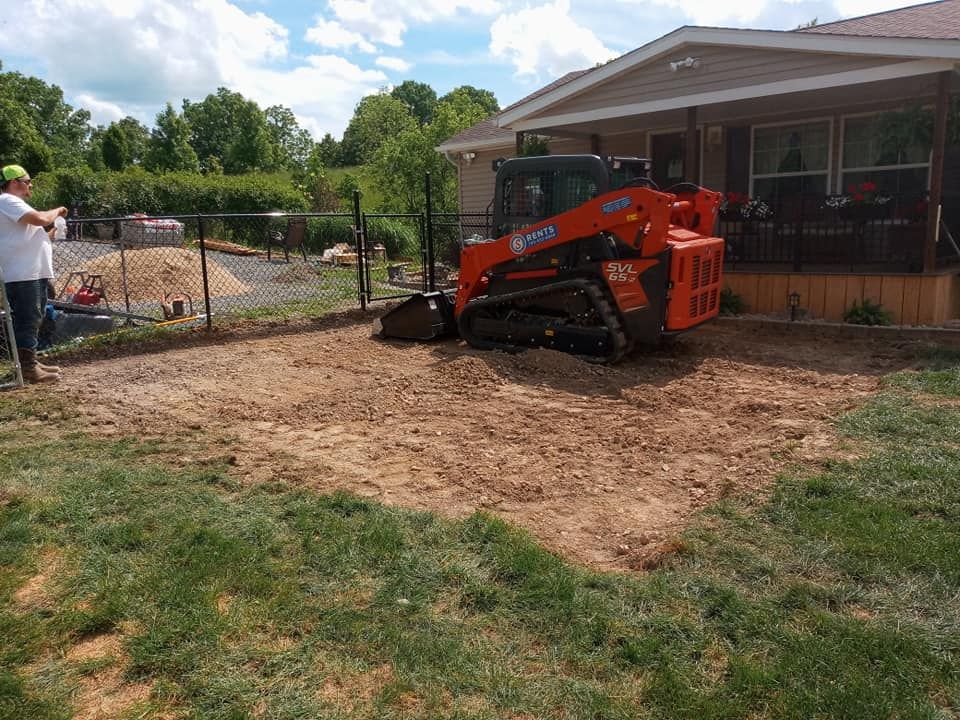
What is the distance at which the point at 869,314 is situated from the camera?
8.45 meters

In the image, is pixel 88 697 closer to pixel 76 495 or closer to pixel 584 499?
pixel 76 495

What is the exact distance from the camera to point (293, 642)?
2615 mm

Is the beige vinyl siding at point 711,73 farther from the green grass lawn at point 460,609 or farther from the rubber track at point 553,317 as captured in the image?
the green grass lawn at point 460,609

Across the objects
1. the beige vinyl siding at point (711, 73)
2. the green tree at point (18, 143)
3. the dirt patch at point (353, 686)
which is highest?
the green tree at point (18, 143)

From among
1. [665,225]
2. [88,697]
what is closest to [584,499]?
[88,697]

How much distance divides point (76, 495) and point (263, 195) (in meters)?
27.6

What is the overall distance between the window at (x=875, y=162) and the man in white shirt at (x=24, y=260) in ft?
35.2

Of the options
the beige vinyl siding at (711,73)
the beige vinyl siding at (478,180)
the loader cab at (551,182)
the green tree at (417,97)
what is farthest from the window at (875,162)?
the green tree at (417,97)

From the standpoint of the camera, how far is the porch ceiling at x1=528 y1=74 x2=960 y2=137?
990 centimetres

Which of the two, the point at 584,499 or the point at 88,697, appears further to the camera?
the point at 584,499

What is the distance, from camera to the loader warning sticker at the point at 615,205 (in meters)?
6.44

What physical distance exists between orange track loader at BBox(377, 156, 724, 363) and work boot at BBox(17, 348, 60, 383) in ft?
13.5

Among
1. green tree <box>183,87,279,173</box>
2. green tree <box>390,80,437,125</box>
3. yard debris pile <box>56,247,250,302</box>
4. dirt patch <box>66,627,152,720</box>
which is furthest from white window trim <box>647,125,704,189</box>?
green tree <box>390,80,437,125</box>

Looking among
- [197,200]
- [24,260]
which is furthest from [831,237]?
[197,200]
